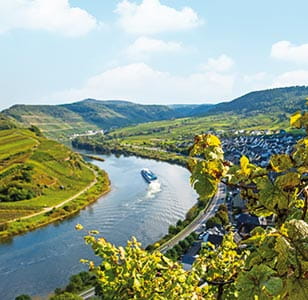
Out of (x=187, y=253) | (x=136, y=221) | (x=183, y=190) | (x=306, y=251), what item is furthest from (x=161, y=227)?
(x=306, y=251)

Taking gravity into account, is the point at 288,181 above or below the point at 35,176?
above

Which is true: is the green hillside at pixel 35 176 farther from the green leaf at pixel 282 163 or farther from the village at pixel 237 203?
the green leaf at pixel 282 163

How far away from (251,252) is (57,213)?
50.5m

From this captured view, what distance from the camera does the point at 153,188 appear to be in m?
62.6

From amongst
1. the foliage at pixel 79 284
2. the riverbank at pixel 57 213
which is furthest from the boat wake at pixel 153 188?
the foliage at pixel 79 284

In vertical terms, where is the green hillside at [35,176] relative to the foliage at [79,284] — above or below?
above

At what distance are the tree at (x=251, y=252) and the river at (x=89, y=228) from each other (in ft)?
92.1

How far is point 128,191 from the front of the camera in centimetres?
6162

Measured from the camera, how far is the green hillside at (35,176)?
56062 mm

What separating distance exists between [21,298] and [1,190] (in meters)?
37.4

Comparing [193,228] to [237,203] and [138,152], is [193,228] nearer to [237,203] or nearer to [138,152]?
[237,203]

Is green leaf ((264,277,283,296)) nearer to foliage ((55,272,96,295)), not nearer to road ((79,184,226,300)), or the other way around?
road ((79,184,226,300))

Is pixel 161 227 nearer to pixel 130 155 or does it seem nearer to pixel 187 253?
pixel 187 253

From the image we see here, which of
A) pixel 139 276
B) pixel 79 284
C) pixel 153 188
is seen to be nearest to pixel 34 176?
pixel 153 188
